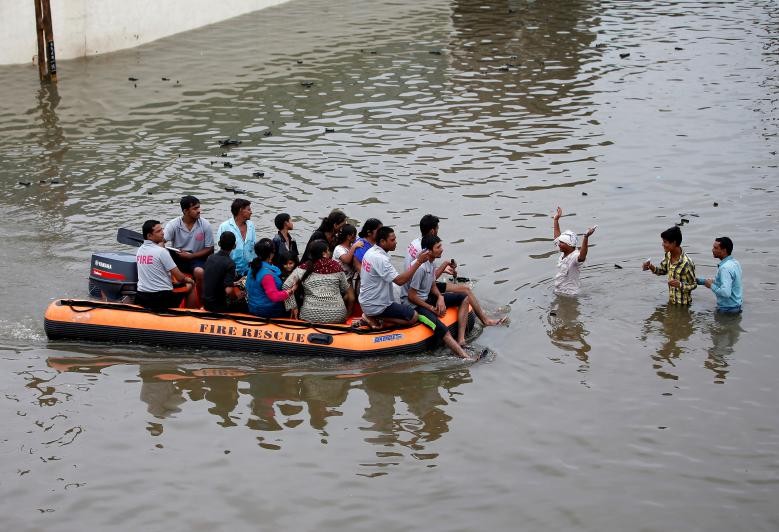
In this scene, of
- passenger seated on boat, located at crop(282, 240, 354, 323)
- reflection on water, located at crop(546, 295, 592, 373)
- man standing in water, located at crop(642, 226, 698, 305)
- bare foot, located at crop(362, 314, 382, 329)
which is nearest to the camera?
passenger seated on boat, located at crop(282, 240, 354, 323)

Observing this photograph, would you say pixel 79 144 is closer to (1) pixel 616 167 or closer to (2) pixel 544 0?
(1) pixel 616 167

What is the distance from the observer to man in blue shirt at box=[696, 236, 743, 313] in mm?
11211

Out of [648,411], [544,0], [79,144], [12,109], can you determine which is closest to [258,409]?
[648,411]

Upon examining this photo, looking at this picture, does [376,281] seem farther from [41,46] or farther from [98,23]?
[98,23]

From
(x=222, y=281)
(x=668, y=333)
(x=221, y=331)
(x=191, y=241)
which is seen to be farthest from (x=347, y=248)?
(x=668, y=333)

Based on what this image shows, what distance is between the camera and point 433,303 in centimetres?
1123

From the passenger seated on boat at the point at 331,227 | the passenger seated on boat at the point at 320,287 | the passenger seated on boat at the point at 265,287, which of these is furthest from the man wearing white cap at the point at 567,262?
the passenger seated on boat at the point at 265,287

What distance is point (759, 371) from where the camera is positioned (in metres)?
10.4

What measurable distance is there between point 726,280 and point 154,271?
6.25 meters

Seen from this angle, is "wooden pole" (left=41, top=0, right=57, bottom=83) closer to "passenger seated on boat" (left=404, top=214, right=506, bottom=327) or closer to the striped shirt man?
"passenger seated on boat" (left=404, top=214, right=506, bottom=327)

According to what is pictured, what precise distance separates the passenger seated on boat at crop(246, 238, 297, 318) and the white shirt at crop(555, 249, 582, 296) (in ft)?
11.1

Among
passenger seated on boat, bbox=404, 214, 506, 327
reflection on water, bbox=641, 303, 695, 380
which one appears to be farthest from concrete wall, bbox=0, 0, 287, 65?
reflection on water, bbox=641, 303, 695, 380

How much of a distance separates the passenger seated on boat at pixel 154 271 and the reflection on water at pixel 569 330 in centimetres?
421

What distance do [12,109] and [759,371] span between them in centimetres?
1481
